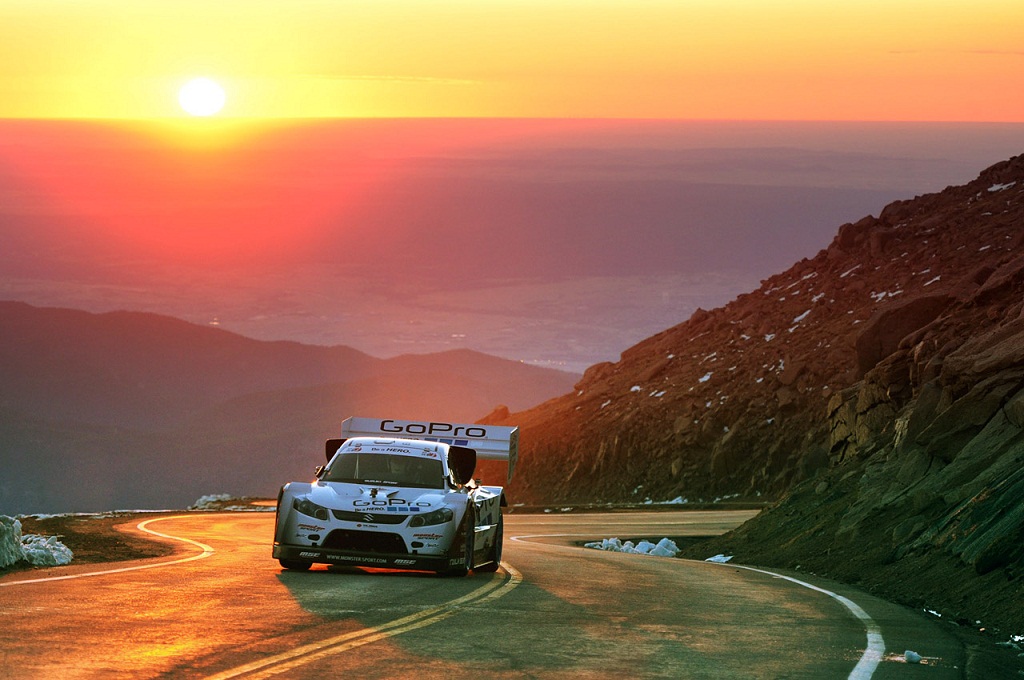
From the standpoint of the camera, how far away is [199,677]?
9445mm

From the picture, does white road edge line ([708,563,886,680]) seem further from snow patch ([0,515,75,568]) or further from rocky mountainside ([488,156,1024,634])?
snow patch ([0,515,75,568])

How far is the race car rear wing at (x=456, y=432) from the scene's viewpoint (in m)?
25.9

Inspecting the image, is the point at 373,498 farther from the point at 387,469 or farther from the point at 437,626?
the point at 437,626

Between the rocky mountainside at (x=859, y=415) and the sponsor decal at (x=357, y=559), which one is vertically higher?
the rocky mountainside at (x=859, y=415)

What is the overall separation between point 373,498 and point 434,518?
2.37 ft

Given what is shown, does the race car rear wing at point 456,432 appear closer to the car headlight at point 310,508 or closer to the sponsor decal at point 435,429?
the sponsor decal at point 435,429

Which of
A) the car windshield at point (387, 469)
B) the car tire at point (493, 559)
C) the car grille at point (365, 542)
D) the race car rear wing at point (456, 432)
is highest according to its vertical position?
the race car rear wing at point (456, 432)

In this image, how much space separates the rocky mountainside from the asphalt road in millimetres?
2702

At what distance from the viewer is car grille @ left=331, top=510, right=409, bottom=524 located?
16.4 m

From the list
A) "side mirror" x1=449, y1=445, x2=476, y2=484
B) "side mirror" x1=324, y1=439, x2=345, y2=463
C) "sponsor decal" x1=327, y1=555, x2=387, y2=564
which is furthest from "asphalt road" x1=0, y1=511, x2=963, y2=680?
"side mirror" x1=324, y1=439, x2=345, y2=463

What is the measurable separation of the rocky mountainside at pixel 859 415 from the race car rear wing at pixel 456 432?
567cm

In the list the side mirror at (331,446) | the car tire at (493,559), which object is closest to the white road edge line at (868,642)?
the car tire at (493,559)

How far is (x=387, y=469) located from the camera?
703 inches

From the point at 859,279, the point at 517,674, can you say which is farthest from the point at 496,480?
the point at 517,674
